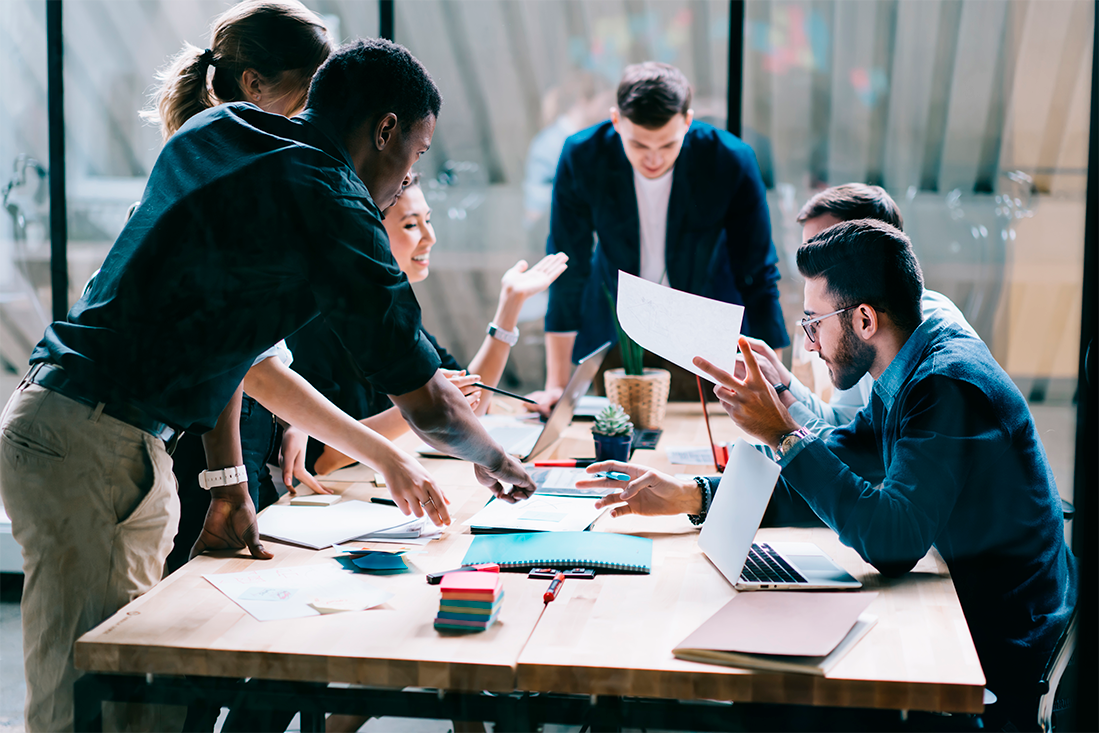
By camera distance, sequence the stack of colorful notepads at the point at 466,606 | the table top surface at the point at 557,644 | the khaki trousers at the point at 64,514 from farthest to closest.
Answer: the khaki trousers at the point at 64,514 → the stack of colorful notepads at the point at 466,606 → the table top surface at the point at 557,644

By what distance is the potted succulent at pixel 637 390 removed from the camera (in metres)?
2.30

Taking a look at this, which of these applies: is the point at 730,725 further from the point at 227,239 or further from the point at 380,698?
the point at 227,239

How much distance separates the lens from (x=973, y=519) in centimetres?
125

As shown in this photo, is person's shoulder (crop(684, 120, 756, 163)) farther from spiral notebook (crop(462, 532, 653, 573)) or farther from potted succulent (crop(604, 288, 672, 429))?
spiral notebook (crop(462, 532, 653, 573))

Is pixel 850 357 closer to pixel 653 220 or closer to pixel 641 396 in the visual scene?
pixel 641 396

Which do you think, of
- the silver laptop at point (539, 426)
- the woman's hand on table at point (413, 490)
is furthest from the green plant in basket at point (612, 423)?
the woman's hand on table at point (413, 490)

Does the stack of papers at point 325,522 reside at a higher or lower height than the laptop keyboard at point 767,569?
lower

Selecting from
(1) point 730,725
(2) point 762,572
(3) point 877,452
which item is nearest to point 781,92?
(3) point 877,452

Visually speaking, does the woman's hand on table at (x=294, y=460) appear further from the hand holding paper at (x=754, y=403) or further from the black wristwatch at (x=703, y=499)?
the hand holding paper at (x=754, y=403)

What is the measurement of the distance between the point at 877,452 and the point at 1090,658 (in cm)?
79

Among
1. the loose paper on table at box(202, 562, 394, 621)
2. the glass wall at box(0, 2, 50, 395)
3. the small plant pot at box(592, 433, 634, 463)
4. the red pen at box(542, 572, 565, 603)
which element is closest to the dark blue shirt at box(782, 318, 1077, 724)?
the red pen at box(542, 572, 565, 603)

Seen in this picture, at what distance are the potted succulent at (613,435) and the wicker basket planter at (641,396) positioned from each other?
0.34 m

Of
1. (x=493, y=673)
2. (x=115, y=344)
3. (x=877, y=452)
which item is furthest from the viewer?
(x=877, y=452)

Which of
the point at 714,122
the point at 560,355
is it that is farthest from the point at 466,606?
the point at 714,122
